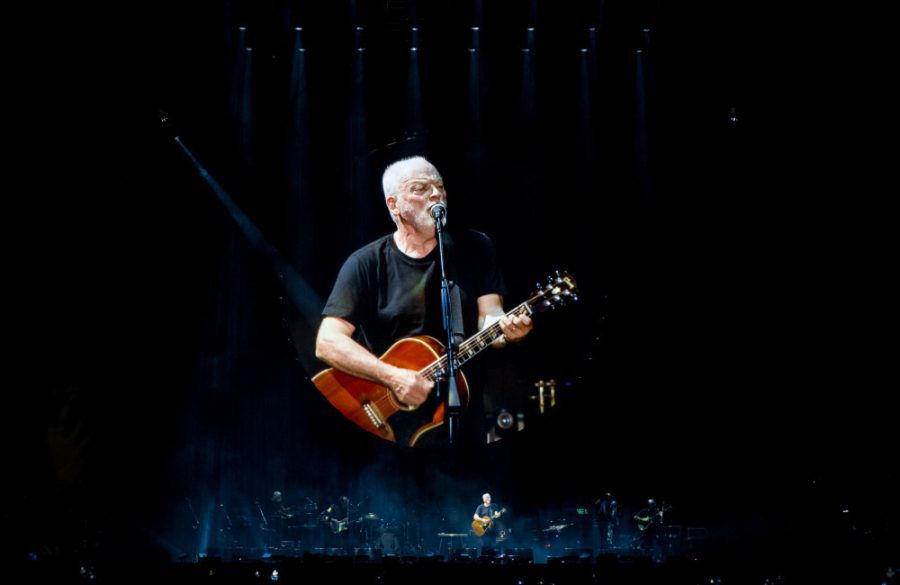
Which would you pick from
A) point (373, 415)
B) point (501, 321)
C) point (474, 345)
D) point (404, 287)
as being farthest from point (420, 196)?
point (373, 415)

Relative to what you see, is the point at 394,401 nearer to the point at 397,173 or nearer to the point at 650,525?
the point at 397,173

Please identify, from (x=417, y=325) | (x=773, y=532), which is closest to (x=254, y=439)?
(x=417, y=325)

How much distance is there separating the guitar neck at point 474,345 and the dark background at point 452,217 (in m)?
0.21

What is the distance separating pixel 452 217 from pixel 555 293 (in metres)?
1.28

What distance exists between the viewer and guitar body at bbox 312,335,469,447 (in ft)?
22.7

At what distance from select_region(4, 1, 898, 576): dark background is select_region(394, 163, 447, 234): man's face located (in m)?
0.18

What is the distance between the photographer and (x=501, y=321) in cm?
702

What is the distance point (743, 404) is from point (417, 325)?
12.6 feet

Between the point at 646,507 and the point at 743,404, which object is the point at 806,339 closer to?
the point at 743,404

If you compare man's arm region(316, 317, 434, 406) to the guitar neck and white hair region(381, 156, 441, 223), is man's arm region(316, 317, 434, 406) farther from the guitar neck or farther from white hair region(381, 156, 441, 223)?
white hair region(381, 156, 441, 223)

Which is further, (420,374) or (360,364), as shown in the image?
(360,364)

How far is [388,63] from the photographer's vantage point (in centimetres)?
784

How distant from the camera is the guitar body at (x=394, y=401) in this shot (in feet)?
22.7

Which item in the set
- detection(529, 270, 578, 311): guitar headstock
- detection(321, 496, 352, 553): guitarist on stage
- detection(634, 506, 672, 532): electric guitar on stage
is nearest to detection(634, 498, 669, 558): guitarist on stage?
detection(634, 506, 672, 532): electric guitar on stage
